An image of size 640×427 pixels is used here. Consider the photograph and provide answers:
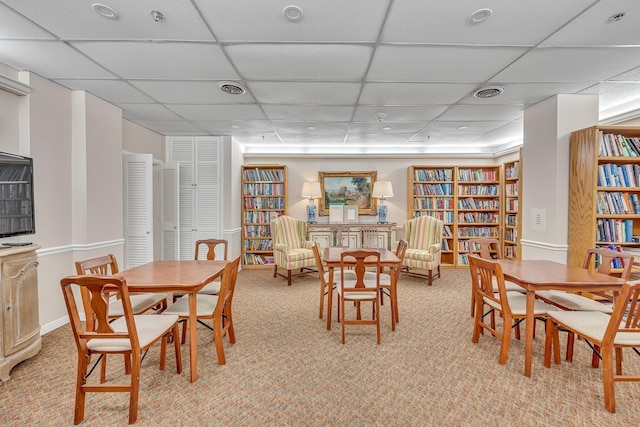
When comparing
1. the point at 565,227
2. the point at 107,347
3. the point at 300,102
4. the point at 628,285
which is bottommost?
the point at 107,347

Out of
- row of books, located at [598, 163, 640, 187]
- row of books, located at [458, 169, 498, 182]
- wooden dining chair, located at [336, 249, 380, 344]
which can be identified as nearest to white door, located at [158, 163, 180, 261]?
wooden dining chair, located at [336, 249, 380, 344]

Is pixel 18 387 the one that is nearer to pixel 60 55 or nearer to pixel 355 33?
pixel 60 55

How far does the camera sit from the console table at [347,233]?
595 cm

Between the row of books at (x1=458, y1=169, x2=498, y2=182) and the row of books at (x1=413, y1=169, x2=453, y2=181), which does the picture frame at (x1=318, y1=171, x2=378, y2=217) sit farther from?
the row of books at (x1=458, y1=169, x2=498, y2=182)

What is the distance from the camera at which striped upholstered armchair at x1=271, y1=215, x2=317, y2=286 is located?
497cm

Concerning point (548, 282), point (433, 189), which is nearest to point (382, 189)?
point (433, 189)

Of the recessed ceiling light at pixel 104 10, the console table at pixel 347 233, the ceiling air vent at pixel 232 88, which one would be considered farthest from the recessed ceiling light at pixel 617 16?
the console table at pixel 347 233

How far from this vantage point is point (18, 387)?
2143mm

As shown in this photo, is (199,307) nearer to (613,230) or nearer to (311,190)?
(311,190)

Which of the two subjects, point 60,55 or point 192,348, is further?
point 60,55

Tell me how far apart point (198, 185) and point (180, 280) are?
12.3 ft

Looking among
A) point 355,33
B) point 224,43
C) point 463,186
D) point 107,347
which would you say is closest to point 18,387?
point 107,347

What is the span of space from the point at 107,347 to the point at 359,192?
17.5ft

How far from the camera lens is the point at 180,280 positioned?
2.26 metres
